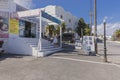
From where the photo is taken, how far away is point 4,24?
17812 mm

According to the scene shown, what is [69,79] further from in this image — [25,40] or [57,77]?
[25,40]

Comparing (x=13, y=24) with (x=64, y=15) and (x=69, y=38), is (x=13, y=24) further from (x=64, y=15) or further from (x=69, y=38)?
(x=64, y=15)

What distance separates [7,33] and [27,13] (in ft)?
8.48

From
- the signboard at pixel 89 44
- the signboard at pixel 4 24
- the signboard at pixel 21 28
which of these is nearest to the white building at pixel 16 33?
the signboard at pixel 4 24

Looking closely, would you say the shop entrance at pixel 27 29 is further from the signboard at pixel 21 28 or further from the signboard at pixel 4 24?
the signboard at pixel 4 24

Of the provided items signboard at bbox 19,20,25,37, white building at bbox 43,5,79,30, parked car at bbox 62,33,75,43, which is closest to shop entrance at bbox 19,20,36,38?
signboard at bbox 19,20,25,37

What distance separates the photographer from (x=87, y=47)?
2080 cm

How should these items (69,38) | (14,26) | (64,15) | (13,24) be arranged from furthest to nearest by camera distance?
(64,15)
(69,38)
(14,26)
(13,24)

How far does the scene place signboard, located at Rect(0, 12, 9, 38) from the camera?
57.5 feet

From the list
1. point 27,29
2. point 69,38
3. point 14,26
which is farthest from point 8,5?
point 69,38

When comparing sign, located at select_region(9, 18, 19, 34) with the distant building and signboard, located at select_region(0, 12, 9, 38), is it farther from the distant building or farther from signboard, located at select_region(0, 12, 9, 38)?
the distant building

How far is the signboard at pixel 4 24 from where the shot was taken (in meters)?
17.5

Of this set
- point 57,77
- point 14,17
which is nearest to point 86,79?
point 57,77

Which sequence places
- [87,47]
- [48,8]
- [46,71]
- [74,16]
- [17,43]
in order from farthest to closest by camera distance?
[74,16]
[48,8]
[87,47]
[17,43]
[46,71]
